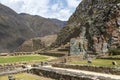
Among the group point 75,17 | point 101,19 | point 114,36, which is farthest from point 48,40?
point 114,36

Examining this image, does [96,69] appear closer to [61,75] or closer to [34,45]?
[61,75]

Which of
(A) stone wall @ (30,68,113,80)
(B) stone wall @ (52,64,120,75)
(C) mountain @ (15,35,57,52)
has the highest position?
(C) mountain @ (15,35,57,52)

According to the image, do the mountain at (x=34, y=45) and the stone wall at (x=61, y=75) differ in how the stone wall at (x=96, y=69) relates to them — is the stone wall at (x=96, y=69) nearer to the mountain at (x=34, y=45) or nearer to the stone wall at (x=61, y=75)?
the stone wall at (x=61, y=75)

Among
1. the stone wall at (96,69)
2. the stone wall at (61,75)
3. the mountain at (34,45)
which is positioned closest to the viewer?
the stone wall at (61,75)

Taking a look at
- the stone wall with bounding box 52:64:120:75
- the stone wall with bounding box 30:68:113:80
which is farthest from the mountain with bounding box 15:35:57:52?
the stone wall with bounding box 30:68:113:80

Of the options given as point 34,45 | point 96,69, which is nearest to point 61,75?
point 96,69

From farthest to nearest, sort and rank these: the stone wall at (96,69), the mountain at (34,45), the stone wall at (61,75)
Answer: the mountain at (34,45)
the stone wall at (96,69)
the stone wall at (61,75)

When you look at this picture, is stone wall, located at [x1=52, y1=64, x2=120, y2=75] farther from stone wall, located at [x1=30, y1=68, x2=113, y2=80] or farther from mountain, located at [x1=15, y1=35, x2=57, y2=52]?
mountain, located at [x1=15, y1=35, x2=57, y2=52]

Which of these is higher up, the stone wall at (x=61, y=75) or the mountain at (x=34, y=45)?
the mountain at (x=34, y=45)

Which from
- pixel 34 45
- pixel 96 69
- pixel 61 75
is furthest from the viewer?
pixel 34 45

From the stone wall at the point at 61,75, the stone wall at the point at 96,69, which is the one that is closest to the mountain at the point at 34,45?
the stone wall at the point at 96,69

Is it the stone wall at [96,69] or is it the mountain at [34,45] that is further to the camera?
the mountain at [34,45]

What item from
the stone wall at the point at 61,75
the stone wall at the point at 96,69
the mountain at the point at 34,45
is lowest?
the stone wall at the point at 61,75

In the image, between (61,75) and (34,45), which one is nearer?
(61,75)
